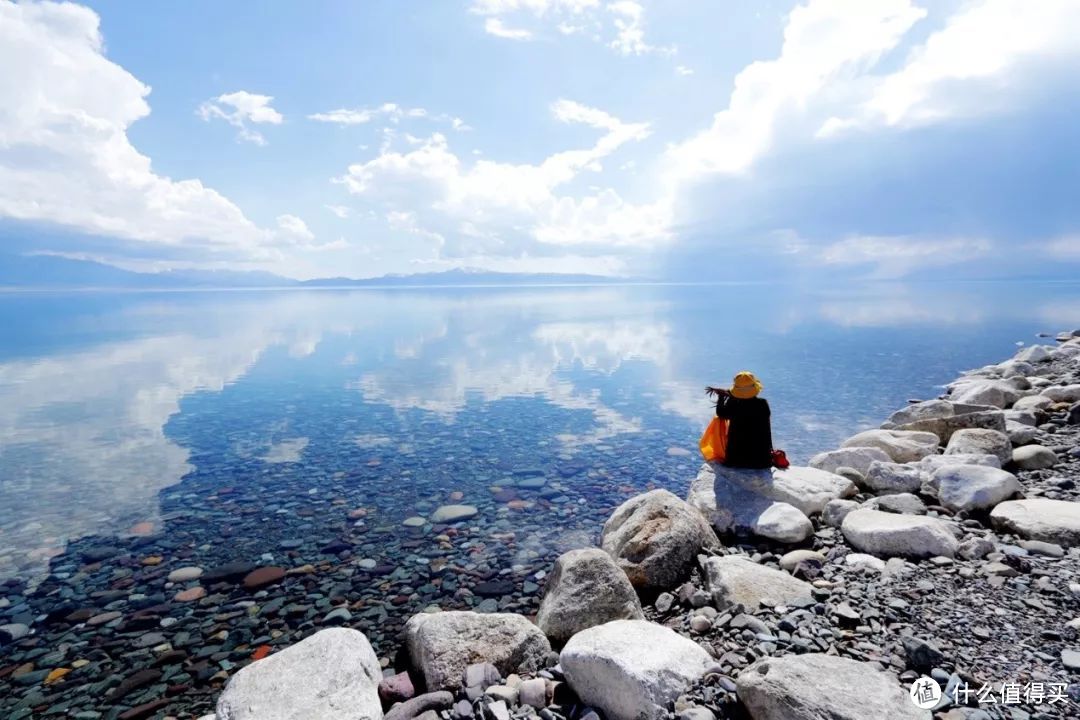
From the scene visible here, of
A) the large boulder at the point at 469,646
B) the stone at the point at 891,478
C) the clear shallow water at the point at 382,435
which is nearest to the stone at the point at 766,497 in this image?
the stone at the point at 891,478

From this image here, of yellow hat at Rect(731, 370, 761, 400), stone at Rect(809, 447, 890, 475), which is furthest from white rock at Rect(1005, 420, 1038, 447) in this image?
yellow hat at Rect(731, 370, 761, 400)

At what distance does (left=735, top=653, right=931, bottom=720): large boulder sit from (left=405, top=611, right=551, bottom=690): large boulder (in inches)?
95.2

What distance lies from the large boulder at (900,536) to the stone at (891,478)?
73.8 inches

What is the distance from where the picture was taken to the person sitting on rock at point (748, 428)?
372 inches

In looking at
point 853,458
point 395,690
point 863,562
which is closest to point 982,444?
point 853,458

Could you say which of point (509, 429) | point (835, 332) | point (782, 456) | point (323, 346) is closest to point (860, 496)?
point (782, 456)

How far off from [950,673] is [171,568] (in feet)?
38.6

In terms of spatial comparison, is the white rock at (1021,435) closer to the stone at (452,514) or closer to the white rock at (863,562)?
the white rock at (863,562)

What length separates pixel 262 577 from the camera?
9.58 meters

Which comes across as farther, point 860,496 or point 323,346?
point 323,346

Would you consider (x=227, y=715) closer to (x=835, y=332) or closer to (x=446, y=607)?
(x=446, y=607)

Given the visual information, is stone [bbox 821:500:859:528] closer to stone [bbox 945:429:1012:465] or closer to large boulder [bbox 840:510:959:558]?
large boulder [bbox 840:510:959:558]

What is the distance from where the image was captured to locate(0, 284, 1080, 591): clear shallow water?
37.4 feet

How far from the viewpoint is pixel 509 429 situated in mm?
19328
